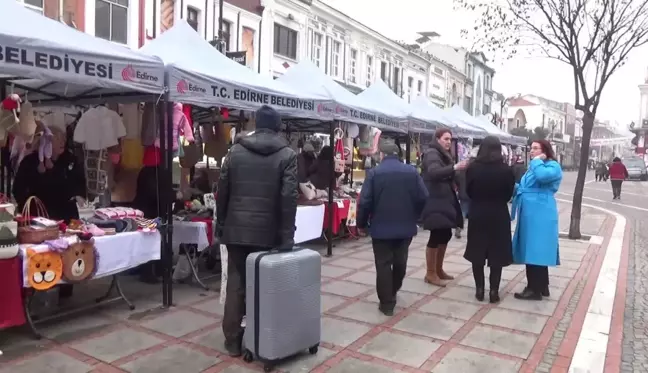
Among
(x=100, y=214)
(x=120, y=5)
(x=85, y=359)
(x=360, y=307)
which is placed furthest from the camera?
(x=120, y=5)

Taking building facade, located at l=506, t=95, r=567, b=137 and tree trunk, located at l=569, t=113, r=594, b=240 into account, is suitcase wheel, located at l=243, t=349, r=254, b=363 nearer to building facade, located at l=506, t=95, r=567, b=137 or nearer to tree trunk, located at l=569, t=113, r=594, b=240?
tree trunk, located at l=569, t=113, r=594, b=240

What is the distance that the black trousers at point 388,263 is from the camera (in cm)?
515

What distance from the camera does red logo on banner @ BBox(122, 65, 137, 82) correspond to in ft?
15.0

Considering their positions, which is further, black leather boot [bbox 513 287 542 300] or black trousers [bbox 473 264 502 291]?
black leather boot [bbox 513 287 542 300]

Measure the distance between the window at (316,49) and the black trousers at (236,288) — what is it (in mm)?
20310

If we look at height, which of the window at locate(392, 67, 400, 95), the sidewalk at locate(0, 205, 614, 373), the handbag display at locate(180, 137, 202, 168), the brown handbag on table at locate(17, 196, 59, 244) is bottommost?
the sidewalk at locate(0, 205, 614, 373)

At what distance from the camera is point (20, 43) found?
374cm

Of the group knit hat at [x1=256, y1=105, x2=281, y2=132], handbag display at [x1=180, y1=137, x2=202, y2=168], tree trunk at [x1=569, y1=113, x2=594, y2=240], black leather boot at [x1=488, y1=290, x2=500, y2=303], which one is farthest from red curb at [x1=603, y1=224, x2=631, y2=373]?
handbag display at [x1=180, y1=137, x2=202, y2=168]

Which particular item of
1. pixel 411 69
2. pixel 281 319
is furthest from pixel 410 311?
pixel 411 69

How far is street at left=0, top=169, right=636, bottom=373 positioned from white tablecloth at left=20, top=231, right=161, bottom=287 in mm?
472

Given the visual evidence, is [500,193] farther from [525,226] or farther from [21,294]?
[21,294]

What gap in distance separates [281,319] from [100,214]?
7.91 feet

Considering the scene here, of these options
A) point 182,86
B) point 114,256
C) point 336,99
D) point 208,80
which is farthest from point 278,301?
point 336,99

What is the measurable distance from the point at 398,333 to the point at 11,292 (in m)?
3.09
